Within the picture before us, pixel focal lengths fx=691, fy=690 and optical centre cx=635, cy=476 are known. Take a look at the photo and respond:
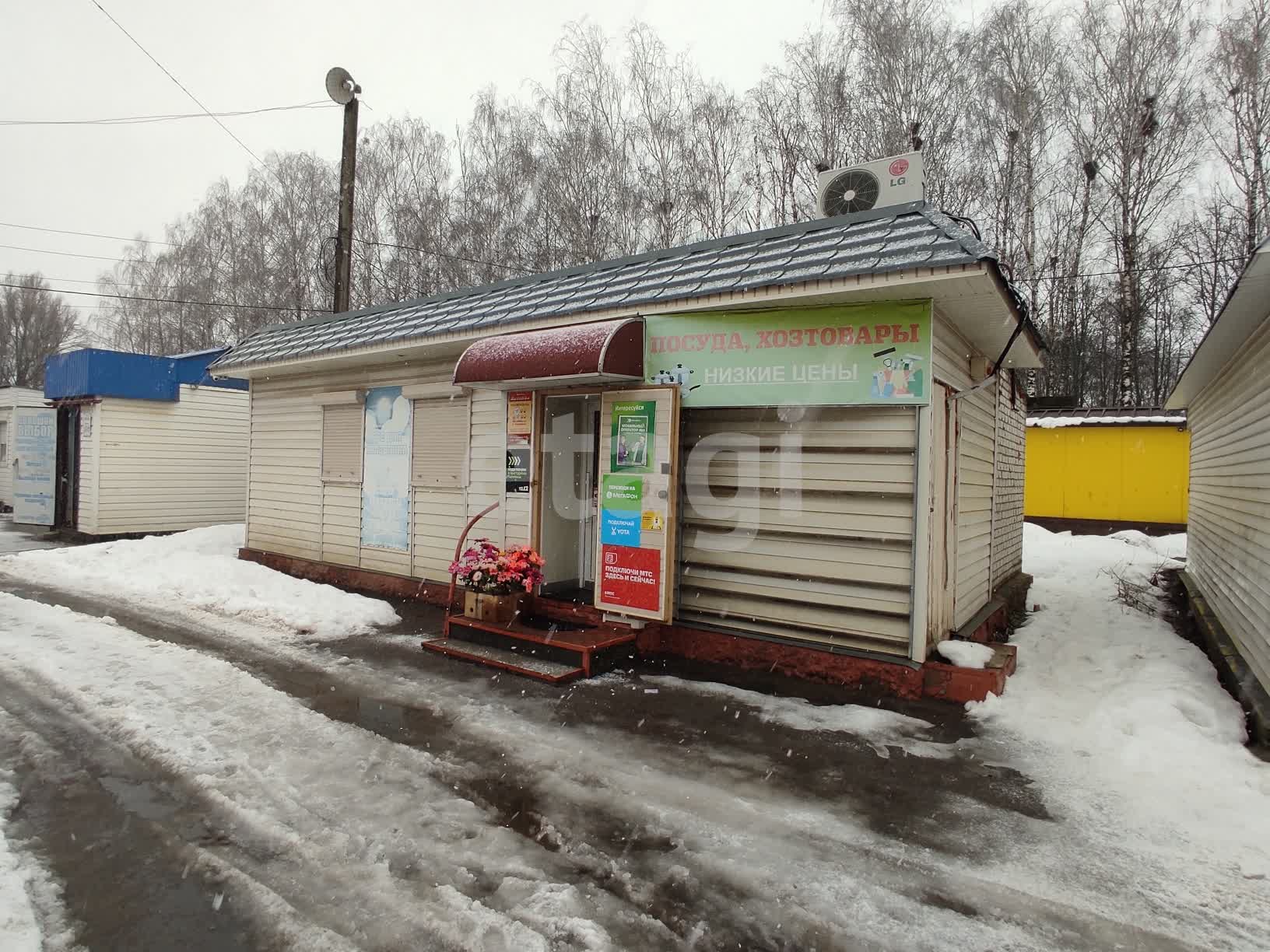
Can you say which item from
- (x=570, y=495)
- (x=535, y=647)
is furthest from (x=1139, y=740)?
(x=570, y=495)

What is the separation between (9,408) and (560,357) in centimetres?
2249

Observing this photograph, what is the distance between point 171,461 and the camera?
15352mm

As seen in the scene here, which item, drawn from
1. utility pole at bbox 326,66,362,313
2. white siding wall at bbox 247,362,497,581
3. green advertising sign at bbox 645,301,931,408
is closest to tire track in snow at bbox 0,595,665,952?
white siding wall at bbox 247,362,497,581

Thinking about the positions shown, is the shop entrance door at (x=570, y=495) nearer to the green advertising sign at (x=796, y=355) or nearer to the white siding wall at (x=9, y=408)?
the green advertising sign at (x=796, y=355)

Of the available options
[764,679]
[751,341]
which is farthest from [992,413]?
[764,679]

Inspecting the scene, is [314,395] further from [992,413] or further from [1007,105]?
[1007,105]

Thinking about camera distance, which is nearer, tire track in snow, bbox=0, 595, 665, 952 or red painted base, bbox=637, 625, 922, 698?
tire track in snow, bbox=0, 595, 665, 952

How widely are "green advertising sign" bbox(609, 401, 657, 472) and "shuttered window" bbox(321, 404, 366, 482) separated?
458 cm

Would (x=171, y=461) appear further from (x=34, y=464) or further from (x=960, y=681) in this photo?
(x=960, y=681)

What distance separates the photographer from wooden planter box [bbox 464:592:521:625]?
6.71 m

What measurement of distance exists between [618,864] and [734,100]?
2165 cm

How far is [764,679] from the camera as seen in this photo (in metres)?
5.79

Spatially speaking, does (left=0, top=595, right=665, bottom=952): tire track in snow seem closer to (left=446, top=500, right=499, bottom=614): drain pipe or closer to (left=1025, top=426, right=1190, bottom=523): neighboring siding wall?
(left=446, top=500, right=499, bottom=614): drain pipe

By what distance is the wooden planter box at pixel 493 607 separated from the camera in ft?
22.0
